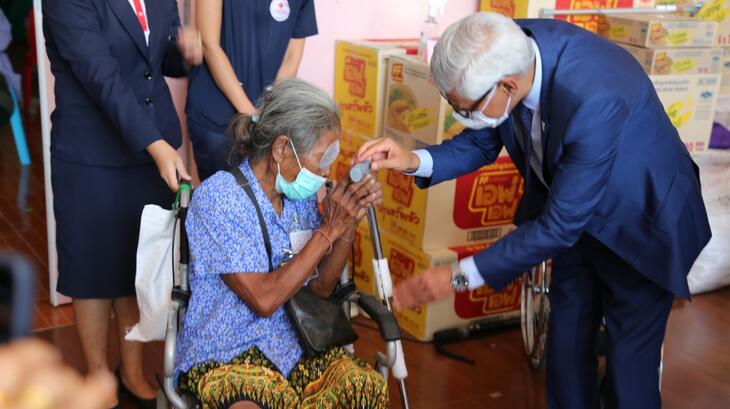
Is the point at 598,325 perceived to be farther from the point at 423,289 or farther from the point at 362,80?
the point at 362,80

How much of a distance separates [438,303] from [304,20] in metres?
1.29

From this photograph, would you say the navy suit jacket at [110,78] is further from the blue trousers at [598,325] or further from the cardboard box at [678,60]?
the cardboard box at [678,60]

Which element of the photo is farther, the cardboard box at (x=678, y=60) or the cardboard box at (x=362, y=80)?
the cardboard box at (x=678, y=60)

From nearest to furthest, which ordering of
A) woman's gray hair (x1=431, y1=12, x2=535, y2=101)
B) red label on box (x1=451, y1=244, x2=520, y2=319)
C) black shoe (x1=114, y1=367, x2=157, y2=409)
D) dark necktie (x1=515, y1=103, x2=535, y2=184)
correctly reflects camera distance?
woman's gray hair (x1=431, y1=12, x2=535, y2=101)
dark necktie (x1=515, y1=103, x2=535, y2=184)
black shoe (x1=114, y1=367, x2=157, y2=409)
red label on box (x1=451, y1=244, x2=520, y2=319)

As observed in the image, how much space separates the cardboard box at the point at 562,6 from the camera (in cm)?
368

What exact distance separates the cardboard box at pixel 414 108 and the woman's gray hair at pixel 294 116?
3.68ft

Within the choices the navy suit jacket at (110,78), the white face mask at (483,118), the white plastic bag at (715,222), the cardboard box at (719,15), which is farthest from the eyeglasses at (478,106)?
the cardboard box at (719,15)

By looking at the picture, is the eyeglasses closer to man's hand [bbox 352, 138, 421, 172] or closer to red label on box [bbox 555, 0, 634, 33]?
man's hand [bbox 352, 138, 421, 172]

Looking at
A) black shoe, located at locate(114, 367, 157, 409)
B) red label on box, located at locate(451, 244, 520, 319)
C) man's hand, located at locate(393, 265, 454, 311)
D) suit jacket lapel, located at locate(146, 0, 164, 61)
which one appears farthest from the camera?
red label on box, located at locate(451, 244, 520, 319)

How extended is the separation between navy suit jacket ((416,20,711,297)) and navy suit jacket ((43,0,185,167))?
1066mm

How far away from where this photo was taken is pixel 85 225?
2637mm

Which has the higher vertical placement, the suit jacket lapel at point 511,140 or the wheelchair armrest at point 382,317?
the suit jacket lapel at point 511,140

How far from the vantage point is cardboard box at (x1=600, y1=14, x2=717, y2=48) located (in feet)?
12.2

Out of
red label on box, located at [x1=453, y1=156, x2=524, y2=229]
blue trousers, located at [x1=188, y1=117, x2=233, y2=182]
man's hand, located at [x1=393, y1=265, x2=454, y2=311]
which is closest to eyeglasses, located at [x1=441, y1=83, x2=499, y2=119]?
man's hand, located at [x1=393, y1=265, x2=454, y2=311]
